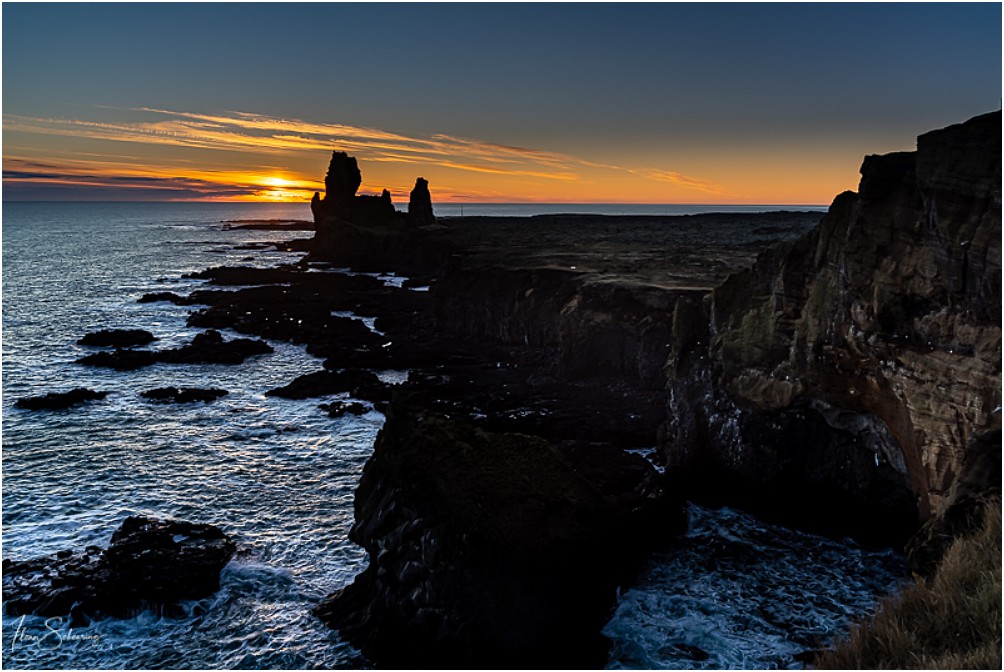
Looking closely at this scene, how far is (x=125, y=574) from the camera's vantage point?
55.0 feet

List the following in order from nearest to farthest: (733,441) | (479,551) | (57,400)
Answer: (479,551) < (733,441) < (57,400)

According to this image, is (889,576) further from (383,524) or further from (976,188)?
(383,524)

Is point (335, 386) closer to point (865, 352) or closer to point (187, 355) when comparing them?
point (187, 355)

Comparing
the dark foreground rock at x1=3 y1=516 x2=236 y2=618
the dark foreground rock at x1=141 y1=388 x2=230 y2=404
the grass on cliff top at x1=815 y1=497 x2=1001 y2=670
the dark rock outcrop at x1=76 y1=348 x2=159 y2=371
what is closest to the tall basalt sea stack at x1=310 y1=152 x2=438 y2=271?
the dark rock outcrop at x1=76 y1=348 x2=159 y2=371

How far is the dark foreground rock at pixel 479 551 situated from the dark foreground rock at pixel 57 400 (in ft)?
74.8

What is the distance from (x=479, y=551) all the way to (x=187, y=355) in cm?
3486

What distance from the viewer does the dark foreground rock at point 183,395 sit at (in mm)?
33688

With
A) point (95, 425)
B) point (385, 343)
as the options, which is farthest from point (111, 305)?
point (95, 425)

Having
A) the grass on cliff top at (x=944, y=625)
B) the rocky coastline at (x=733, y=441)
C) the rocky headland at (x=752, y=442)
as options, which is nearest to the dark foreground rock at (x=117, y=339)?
the rocky coastline at (x=733, y=441)

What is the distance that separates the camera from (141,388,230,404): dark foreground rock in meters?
33.7

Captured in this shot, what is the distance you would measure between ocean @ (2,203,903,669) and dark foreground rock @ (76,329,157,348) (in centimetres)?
699

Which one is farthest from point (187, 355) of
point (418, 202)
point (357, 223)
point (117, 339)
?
point (418, 202)
